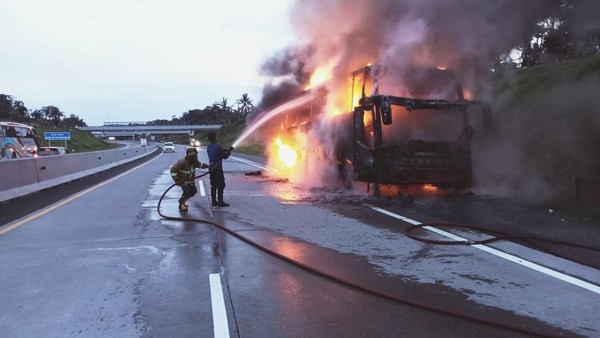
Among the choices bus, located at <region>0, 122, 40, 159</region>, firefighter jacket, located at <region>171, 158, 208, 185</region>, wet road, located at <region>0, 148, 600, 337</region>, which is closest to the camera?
wet road, located at <region>0, 148, 600, 337</region>

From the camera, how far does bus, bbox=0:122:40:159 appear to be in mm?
25047

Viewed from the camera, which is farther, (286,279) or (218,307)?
(286,279)

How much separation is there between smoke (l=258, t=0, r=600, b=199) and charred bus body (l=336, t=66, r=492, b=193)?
1.42 ft

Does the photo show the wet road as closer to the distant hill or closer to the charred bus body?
the charred bus body

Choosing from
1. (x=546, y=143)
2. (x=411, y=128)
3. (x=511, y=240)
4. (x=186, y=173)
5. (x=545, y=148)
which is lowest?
(x=511, y=240)

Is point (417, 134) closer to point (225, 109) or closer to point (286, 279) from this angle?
point (286, 279)

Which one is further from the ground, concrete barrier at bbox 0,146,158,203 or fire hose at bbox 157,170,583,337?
concrete barrier at bbox 0,146,158,203

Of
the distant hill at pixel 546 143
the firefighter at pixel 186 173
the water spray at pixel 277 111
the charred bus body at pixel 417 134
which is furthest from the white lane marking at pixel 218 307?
the water spray at pixel 277 111

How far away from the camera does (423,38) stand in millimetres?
10750

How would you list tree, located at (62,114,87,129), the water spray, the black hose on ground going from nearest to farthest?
the black hose on ground → the water spray → tree, located at (62,114,87,129)

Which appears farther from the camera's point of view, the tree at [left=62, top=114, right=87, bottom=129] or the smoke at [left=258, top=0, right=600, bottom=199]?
the tree at [left=62, top=114, right=87, bottom=129]

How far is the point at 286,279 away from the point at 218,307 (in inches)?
39.6

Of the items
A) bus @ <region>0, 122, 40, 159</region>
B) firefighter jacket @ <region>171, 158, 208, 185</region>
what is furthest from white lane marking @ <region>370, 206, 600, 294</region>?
bus @ <region>0, 122, 40, 159</region>

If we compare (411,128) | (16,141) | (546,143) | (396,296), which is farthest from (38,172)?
(16,141)
